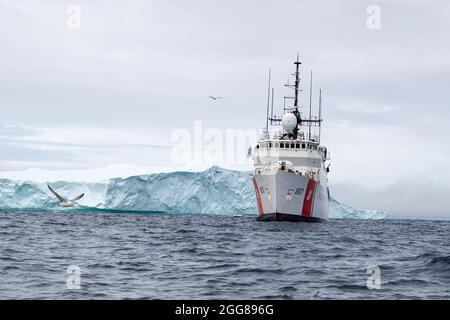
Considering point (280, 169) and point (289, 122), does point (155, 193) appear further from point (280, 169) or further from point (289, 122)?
point (280, 169)

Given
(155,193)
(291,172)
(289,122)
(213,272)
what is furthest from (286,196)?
(155,193)

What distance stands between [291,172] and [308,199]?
144 inches

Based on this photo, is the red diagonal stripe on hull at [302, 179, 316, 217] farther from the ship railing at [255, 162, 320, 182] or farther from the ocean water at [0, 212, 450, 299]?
the ocean water at [0, 212, 450, 299]

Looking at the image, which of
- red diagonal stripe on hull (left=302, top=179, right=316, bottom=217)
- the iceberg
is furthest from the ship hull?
the iceberg

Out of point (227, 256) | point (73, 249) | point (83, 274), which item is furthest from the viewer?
point (73, 249)

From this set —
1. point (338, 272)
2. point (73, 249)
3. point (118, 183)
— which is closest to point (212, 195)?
point (118, 183)

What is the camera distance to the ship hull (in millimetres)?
56625

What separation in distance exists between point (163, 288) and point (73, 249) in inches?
469

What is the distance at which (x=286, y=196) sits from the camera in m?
57.1

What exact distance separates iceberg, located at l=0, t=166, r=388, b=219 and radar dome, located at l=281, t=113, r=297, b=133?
32510 millimetres

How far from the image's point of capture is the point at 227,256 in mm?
22812

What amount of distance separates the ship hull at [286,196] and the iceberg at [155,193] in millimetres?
40172
